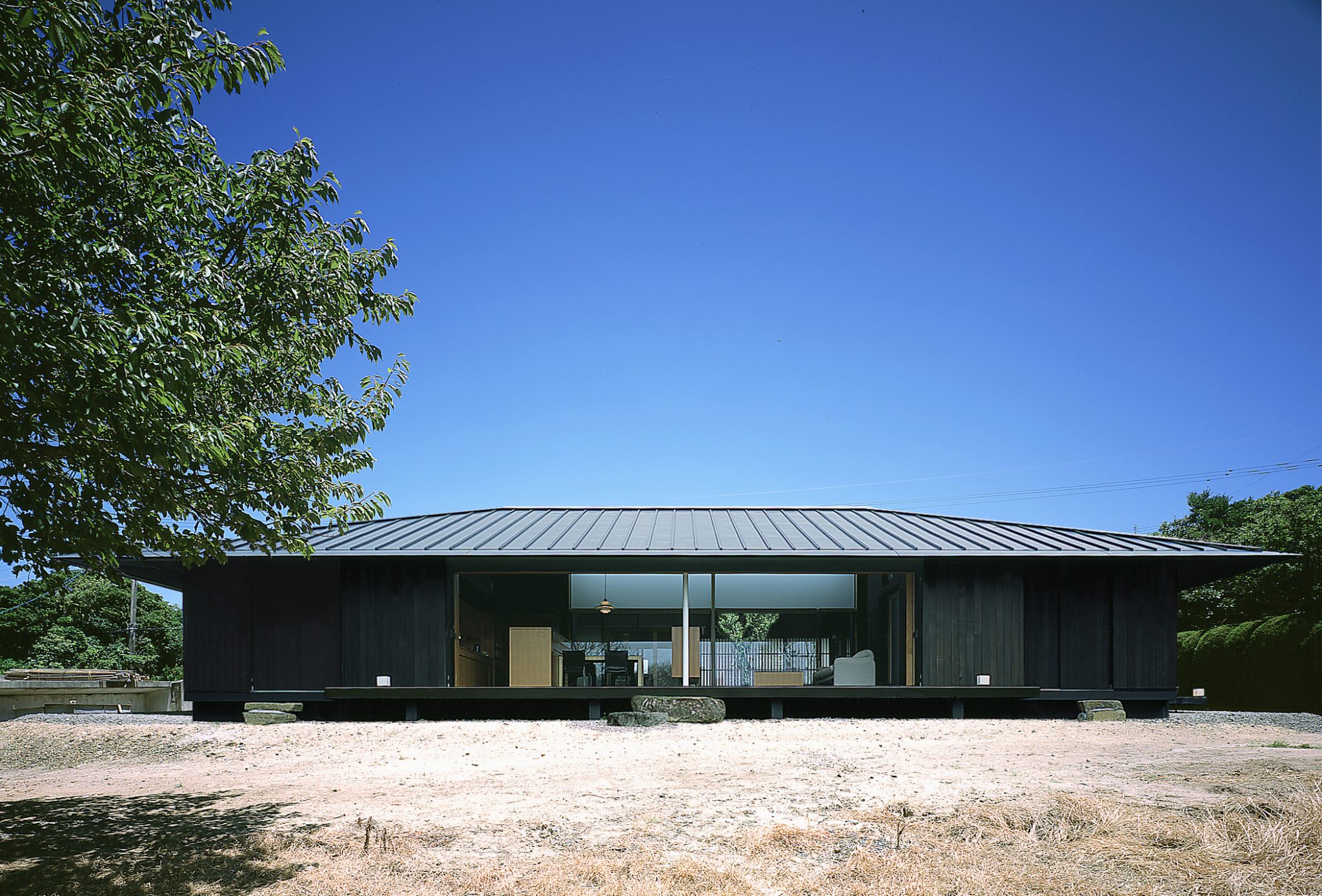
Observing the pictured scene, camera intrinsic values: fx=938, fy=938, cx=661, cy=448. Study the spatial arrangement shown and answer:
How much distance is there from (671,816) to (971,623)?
25.7 feet

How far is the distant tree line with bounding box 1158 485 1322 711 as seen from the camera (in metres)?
16.8

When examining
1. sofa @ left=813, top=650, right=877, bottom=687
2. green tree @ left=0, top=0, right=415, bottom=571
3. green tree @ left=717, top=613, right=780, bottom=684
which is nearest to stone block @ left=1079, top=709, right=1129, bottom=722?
sofa @ left=813, top=650, right=877, bottom=687

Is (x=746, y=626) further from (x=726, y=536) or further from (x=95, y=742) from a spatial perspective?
(x=95, y=742)

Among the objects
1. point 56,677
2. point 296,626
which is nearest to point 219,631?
point 296,626

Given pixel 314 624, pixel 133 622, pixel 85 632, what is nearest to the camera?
pixel 314 624

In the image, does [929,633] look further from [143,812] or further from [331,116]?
[331,116]

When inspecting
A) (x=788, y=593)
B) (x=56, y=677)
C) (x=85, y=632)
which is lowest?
(x=85, y=632)

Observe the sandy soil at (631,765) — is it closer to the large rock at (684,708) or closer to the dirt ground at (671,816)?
the dirt ground at (671,816)

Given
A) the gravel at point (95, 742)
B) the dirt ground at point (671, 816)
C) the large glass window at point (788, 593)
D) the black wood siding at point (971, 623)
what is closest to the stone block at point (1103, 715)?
the black wood siding at point (971, 623)

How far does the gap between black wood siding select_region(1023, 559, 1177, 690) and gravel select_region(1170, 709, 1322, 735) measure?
0.65 meters

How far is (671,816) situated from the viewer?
684 centimetres

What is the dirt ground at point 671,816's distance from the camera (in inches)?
224

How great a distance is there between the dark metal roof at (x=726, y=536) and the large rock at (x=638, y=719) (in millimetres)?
2216

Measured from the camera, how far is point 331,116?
19.4 m
